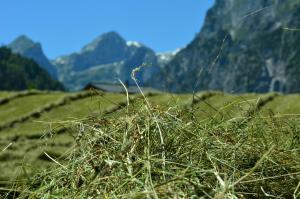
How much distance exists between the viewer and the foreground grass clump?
2152 mm

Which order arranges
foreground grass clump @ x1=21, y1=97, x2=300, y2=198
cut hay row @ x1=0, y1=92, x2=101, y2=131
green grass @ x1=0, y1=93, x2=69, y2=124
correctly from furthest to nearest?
green grass @ x1=0, y1=93, x2=69, y2=124 → cut hay row @ x1=0, y1=92, x2=101, y2=131 → foreground grass clump @ x1=21, y1=97, x2=300, y2=198

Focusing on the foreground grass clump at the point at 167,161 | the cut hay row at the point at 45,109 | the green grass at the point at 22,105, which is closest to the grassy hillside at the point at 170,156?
the foreground grass clump at the point at 167,161

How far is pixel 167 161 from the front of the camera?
7.53ft

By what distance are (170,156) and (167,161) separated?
0.48 ft

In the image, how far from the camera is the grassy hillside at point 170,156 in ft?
7.13

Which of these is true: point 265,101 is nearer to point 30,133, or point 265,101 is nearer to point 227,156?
point 30,133

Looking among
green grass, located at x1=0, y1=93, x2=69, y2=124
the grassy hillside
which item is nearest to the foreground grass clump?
the grassy hillside

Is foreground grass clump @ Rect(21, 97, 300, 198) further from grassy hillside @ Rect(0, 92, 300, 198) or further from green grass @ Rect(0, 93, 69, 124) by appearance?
green grass @ Rect(0, 93, 69, 124)

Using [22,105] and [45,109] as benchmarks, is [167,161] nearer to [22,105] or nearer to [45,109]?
[45,109]

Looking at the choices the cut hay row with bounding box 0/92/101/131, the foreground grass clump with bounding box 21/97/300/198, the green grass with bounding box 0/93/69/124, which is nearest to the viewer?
the foreground grass clump with bounding box 21/97/300/198

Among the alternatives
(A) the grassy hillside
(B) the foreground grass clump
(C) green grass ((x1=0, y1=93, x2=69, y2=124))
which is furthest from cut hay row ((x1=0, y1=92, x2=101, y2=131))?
(B) the foreground grass clump

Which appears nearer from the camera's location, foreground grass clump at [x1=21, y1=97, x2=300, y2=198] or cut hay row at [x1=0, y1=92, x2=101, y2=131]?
foreground grass clump at [x1=21, y1=97, x2=300, y2=198]

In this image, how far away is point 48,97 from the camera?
147 ft

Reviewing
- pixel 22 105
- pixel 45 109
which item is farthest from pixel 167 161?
pixel 22 105
